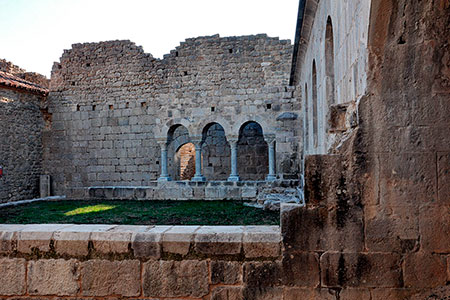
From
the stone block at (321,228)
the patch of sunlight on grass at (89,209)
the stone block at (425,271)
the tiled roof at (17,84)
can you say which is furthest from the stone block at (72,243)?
the tiled roof at (17,84)

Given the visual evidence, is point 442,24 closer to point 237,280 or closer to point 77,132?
point 237,280

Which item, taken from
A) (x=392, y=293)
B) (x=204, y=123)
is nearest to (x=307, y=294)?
(x=392, y=293)

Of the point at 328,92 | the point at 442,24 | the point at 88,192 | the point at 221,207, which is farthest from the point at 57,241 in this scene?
the point at 88,192

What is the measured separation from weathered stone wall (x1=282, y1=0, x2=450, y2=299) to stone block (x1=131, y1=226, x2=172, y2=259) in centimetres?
129

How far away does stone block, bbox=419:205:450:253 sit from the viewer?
231 cm

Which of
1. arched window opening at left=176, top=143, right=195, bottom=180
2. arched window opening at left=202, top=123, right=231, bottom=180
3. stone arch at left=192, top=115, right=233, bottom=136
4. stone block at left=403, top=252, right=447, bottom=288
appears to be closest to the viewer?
stone block at left=403, top=252, right=447, bottom=288

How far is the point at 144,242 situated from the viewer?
2.63 meters

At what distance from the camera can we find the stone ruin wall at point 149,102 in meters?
10.9

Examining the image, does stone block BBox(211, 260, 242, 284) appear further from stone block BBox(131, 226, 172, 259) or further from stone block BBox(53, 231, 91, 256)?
stone block BBox(53, 231, 91, 256)

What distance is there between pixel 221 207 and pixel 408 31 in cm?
619

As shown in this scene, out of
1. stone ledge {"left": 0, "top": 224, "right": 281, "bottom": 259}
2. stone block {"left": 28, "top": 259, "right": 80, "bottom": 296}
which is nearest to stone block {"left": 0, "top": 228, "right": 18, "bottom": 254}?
stone ledge {"left": 0, "top": 224, "right": 281, "bottom": 259}

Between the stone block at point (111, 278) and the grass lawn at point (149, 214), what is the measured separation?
3335 millimetres

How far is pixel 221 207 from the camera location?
313 inches

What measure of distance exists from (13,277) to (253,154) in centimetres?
1069
